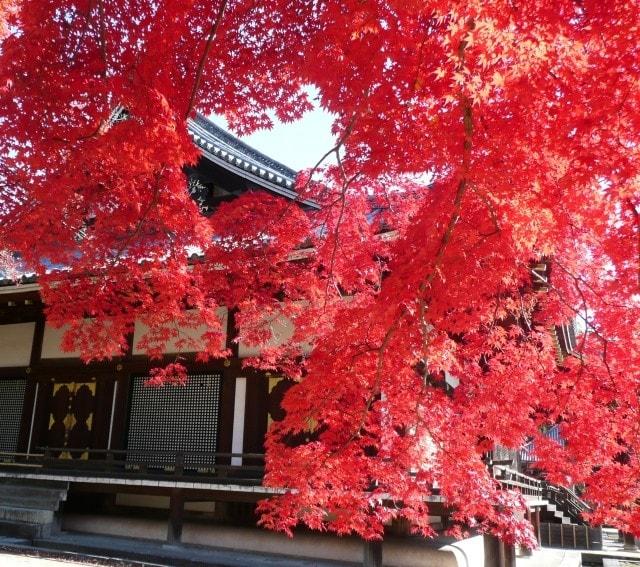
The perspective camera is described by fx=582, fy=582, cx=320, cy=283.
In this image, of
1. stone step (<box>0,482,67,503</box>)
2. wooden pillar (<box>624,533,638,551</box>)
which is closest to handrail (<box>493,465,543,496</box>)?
wooden pillar (<box>624,533,638,551</box>)

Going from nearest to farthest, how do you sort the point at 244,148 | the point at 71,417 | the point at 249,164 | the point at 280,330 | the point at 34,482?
the point at 280,330, the point at 34,482, the point at 71,417, the point at 249,164, the point at 244,148

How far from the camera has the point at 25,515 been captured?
10.6 m

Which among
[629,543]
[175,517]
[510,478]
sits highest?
[510,478]

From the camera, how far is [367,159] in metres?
6.39

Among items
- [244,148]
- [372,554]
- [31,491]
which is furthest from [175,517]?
[244,148]

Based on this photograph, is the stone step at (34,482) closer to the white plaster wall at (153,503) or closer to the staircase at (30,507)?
the staircase at (30,507)

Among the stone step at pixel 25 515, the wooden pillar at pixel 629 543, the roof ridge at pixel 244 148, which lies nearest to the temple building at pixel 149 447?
the stone step at pixel 25 515

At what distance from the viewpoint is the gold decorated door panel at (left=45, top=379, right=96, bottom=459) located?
39.8 ft

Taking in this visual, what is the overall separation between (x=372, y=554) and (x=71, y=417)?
23.9 ft

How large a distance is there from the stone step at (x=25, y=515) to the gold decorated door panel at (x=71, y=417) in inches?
58.4

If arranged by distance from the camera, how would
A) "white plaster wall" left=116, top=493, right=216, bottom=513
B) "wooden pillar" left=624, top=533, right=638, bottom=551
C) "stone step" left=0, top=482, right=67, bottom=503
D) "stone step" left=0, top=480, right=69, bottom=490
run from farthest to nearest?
"wooden pillar" left=624, top=533, right=638, bottom=551 → "white plaster wall" left=116, top=493, right=216, bottom=513 → "stone step" left=0, top=480, right=69, bottom=490 → "stone step" left=0, top=482, right=67, bottom=503

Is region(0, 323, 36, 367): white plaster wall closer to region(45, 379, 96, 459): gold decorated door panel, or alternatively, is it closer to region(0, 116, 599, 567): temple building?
region(0, 116, 599, 567): temple building

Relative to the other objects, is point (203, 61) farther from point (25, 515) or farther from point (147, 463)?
point (25, 515)

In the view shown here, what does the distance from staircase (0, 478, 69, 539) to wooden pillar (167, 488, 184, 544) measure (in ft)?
7.44
